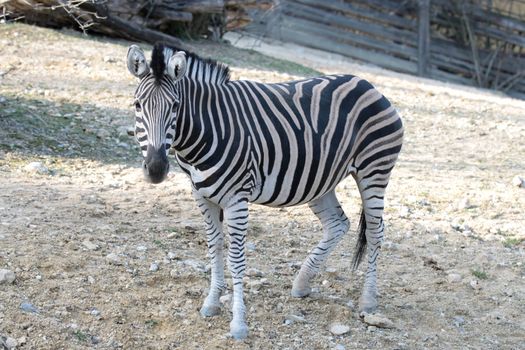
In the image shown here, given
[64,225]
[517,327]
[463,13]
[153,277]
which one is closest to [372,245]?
[517,327]

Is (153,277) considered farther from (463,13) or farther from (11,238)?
(463,13)

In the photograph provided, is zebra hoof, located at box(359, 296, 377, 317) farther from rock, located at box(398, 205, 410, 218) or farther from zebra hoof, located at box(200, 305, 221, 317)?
rock, located at box(398, 205, 410, 218)

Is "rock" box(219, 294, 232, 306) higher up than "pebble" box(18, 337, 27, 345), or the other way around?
"rock" box(219, 294, 232, 306)

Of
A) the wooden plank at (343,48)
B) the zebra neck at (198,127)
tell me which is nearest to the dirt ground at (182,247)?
the zebra neck at (198,127)

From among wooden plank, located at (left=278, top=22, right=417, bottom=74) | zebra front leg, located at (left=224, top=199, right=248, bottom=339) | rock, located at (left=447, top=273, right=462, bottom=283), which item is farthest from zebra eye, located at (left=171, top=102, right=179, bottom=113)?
wooden plank, located at (left=278, top=22, right=417, bottom=74)

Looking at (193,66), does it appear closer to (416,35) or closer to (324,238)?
(324,238)

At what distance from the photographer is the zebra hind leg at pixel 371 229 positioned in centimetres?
580

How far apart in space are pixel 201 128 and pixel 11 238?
1.89 metres

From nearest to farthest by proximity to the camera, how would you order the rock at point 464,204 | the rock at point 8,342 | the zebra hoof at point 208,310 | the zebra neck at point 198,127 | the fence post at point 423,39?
the rock at point 8,342
the zebra neck at point 198,127
the zebra hoof at point 208,310
the rock at point 464,204
the fence post at point 423,39

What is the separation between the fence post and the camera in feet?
61.6

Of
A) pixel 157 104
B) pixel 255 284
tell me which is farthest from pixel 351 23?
pixel 157 104

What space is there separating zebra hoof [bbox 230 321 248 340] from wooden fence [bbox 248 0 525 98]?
14.5 m

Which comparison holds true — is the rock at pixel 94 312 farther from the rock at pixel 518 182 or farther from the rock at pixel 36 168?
the rock at pixel 518 182

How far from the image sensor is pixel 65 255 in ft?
18.9
